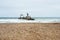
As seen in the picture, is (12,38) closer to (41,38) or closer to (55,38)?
(41,38)

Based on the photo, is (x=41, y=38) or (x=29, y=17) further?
(x=29, y=17)

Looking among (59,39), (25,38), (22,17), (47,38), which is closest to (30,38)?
(25,38)

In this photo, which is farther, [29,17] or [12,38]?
[29,17]

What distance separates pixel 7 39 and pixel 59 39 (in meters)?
1.46

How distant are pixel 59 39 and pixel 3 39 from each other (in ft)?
5.17

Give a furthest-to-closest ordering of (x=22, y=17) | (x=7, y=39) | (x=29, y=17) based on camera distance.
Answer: (x=22, y=17)
(x=29, y=17)
(x=7, y=39)

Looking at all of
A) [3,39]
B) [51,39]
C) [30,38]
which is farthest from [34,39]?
[3,39]

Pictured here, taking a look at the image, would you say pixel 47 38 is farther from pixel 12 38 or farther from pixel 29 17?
pixel 29 17

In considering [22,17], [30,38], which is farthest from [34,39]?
[22,17]

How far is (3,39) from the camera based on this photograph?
16.1 ft

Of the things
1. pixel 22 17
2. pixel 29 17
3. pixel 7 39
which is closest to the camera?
pixel 7 39

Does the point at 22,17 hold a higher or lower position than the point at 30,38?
lower

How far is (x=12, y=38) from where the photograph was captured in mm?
5043

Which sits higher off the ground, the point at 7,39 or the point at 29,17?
the point at 7,39
